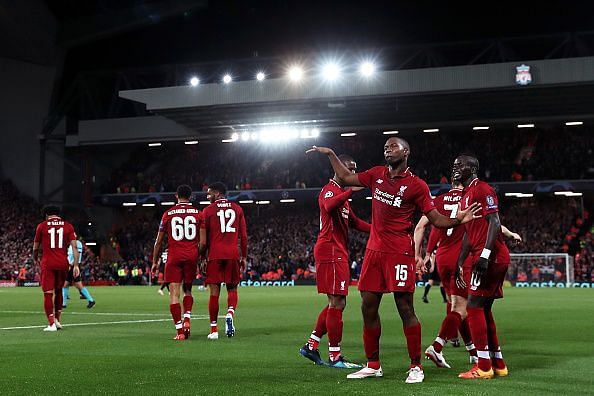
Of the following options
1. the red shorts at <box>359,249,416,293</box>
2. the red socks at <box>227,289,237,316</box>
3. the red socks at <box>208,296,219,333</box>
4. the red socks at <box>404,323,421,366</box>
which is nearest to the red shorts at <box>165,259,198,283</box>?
the red socks at <box>208,296,219,333</box>

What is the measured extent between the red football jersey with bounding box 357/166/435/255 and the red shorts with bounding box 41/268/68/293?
8.63m

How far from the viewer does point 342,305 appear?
9852mm

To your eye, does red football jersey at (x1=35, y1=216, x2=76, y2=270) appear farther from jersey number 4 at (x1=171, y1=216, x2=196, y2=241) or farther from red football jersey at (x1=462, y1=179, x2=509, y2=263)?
red football jersey at (x1=462, y1=179, x2=509, y2=263)

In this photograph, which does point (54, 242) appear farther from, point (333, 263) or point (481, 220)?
point (481, 220)

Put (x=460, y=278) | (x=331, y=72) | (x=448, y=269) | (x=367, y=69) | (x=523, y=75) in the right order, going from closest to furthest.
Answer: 1. (x=460, y=278)
2. (x=448, y=269)
3. (x=523, y=75)
4. (x=367, y=69)
5. (x=331, y=72)

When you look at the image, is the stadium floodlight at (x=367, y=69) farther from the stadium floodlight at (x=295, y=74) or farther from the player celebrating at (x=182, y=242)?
the player celebrating at (x=182, y=242)

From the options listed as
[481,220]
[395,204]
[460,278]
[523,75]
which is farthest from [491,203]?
[523,75]

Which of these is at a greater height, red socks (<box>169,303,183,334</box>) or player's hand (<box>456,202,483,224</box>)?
player's hand (<box>456,202,483,224</box>)

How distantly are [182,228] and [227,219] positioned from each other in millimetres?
793

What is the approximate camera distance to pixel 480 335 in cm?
844

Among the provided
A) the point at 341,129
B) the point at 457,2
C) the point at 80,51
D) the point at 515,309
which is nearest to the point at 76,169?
the point at 80,51

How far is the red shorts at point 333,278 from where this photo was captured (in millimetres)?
9859

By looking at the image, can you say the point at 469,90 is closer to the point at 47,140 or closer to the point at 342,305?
the point at 47,140

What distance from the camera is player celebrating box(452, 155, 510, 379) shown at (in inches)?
330
